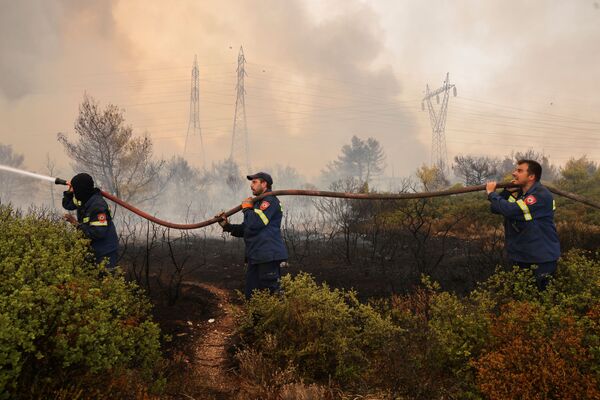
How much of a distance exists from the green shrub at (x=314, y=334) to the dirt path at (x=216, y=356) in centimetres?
39

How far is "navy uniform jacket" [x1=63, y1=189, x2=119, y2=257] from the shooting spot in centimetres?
484

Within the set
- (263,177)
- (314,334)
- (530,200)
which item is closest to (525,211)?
(530,200)

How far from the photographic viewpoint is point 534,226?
429cm

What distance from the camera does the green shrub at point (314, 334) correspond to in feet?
11.8

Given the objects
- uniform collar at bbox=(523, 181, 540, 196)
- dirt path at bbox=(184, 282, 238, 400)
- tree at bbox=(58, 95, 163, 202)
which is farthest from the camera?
tree at bbox=(58, 95, 163, 202)

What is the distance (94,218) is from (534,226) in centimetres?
546

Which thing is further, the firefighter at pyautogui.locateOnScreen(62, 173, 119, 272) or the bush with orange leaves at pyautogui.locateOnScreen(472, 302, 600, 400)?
the firefighter at pyautogui.locateOnScreen(62, 173, 119, 272)

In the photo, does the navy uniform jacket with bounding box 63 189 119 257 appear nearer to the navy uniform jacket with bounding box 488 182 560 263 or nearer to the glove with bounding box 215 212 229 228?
the glove with bounding box 215 212 229 228

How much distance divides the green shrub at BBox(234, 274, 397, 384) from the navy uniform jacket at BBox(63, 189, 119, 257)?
219 cm

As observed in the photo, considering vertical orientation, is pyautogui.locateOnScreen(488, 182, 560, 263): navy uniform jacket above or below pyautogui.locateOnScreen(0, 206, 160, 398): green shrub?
above

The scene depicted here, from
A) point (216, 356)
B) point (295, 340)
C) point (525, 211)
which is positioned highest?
point (525, 211)

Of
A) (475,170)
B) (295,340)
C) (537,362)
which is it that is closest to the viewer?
(537,362)

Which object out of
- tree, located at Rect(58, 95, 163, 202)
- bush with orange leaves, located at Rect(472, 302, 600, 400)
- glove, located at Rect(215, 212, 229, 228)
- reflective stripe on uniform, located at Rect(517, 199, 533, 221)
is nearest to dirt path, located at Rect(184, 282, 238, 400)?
glove, located at Rect(215, 212, 229, 228)

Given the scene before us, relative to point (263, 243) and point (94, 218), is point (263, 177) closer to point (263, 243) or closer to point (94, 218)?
point (263, 243)
